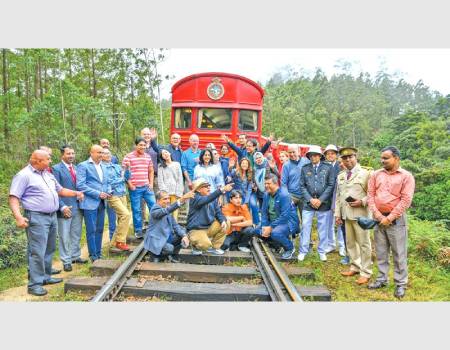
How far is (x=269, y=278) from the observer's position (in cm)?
481

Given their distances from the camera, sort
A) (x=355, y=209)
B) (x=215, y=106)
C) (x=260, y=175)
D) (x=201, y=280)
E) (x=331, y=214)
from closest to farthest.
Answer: (x=201, y=280), (x=355, y=209), (x=331, y=214), (x=260, y=175), (x=215, y=106)

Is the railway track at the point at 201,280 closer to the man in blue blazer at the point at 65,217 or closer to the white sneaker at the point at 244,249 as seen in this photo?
the white sneaker at the point at 244,249

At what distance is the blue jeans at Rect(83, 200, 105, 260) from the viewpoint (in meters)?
5.85

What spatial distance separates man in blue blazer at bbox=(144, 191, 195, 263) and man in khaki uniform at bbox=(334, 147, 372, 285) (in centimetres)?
205

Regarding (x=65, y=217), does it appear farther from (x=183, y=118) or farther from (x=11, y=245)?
(x=183, y=118)

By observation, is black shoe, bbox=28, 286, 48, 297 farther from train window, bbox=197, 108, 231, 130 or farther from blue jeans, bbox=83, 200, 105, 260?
train window, bbox=197, 108, 231, 130

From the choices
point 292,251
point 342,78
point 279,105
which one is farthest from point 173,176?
point 342,78

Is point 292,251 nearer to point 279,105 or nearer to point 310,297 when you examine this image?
point 310,297

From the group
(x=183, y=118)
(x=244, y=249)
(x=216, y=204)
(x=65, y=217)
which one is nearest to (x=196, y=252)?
(x=216, y=204)

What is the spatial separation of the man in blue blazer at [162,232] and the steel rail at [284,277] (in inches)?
46.6

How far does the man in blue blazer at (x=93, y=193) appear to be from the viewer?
5.78m

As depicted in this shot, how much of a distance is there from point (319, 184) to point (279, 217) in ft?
2.51

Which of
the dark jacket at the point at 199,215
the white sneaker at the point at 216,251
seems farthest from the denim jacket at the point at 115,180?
the white sneaker at the point at 216,251

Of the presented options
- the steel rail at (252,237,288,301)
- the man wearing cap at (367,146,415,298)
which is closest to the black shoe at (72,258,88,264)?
the steel rail at (252,237,288,301)
